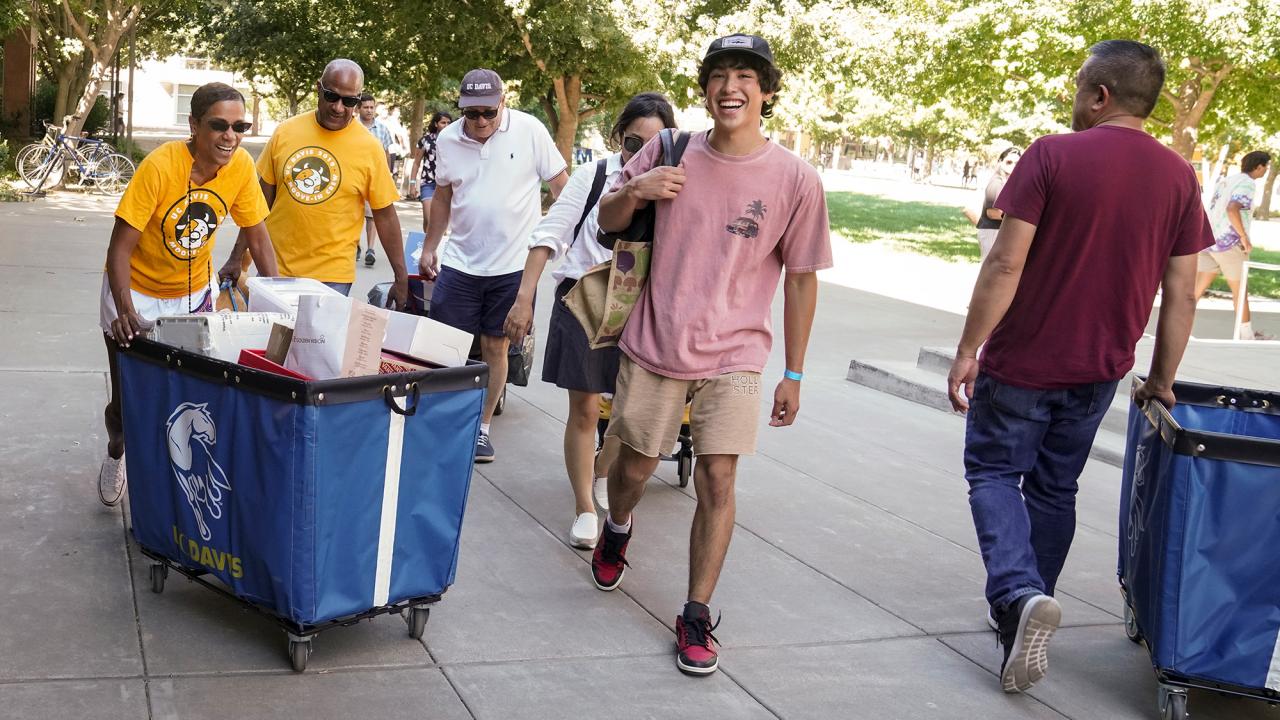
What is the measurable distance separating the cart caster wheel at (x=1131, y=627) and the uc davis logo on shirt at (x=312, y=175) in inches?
144

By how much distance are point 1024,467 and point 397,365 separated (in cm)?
204

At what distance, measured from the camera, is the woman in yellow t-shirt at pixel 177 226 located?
4.50m

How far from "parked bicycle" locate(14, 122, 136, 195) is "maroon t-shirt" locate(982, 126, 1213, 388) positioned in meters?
19.9

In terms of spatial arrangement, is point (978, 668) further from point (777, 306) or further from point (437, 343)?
point (777, 306)

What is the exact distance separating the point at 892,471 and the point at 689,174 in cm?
336

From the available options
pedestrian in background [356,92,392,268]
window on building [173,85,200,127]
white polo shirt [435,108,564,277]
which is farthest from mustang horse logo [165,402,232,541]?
window on building [173,85,200,127]

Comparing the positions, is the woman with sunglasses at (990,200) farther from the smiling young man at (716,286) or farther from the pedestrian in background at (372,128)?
the smiling young man at (716,286)

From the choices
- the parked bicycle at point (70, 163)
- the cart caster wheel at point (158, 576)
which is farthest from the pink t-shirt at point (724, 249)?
the parked bicycle at point (70, 163)

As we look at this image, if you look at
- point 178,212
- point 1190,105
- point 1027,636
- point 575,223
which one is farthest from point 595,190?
point 1190,105

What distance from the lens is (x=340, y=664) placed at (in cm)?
383

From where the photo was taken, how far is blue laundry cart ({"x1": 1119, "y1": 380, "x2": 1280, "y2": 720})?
3.65 m

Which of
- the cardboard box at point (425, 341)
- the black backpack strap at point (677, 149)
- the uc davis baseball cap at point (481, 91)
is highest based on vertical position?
the uc davis baseball cap at point (481, 91)

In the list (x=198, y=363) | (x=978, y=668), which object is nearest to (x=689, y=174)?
(x=198, y=363)

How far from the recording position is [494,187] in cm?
633
